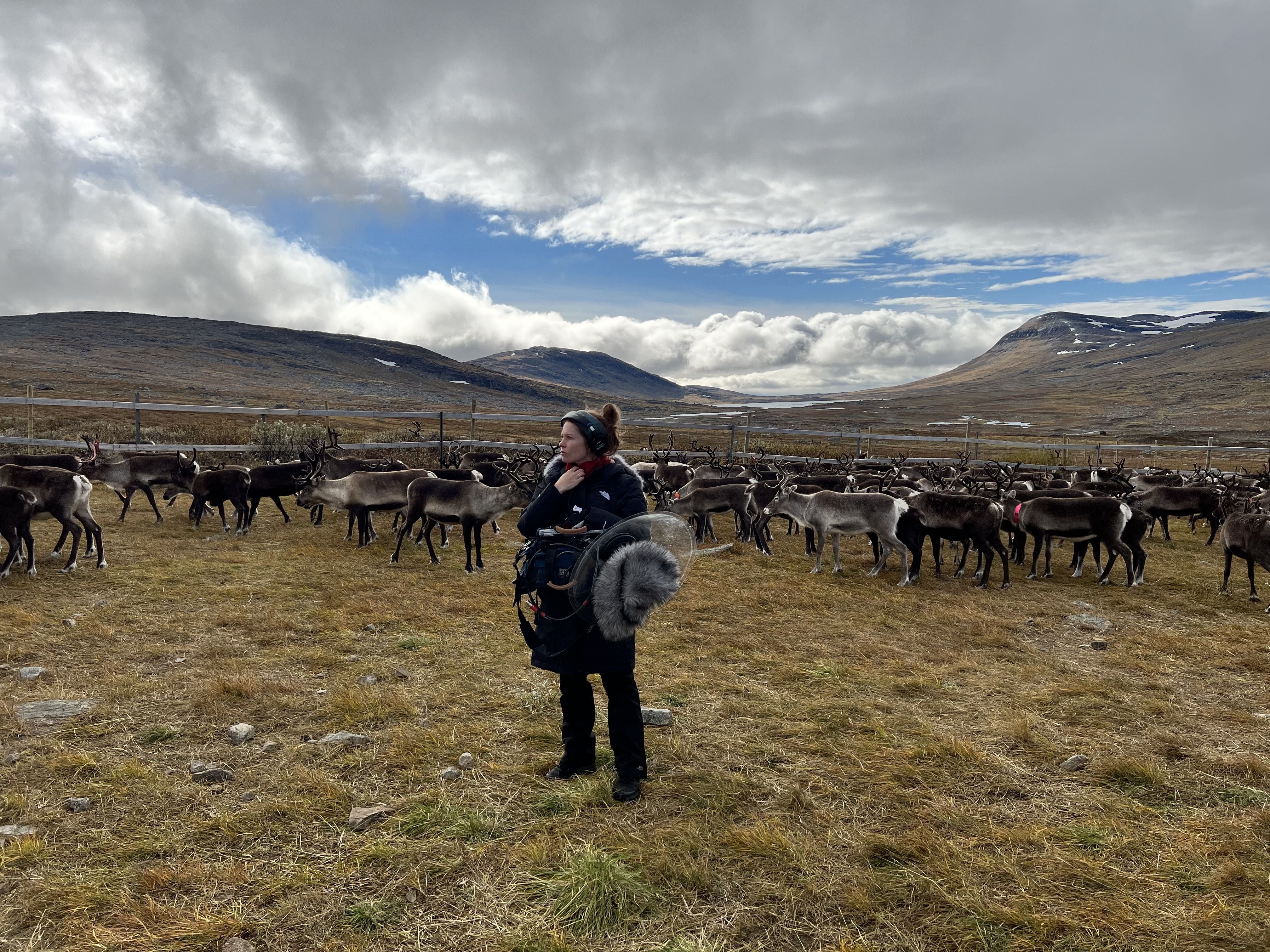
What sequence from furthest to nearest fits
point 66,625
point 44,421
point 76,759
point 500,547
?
1. point 44,421
2. point 500,547
3. point 66,625
4. point 76,759

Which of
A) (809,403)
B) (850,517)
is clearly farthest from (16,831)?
(809,403)

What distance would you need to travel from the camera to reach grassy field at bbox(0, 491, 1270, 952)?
2.89 metres

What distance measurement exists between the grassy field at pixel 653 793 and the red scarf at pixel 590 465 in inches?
76.3

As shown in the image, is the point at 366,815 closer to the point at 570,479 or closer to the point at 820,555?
the point at 570,479

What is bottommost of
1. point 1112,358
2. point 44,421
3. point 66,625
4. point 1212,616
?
point 1212,616

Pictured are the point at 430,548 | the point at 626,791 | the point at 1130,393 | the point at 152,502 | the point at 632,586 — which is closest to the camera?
the point at 632,586

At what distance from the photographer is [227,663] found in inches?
230

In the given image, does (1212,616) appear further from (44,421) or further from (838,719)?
(44,421)

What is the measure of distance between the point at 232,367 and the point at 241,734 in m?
118

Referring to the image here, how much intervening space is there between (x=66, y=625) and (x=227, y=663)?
7.48ft

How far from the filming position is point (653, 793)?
156 inches

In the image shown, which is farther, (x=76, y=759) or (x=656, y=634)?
(x=656, y=634)

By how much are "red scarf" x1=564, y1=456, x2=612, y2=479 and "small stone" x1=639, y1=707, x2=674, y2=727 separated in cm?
212

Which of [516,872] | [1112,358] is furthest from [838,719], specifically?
[1112,358]
